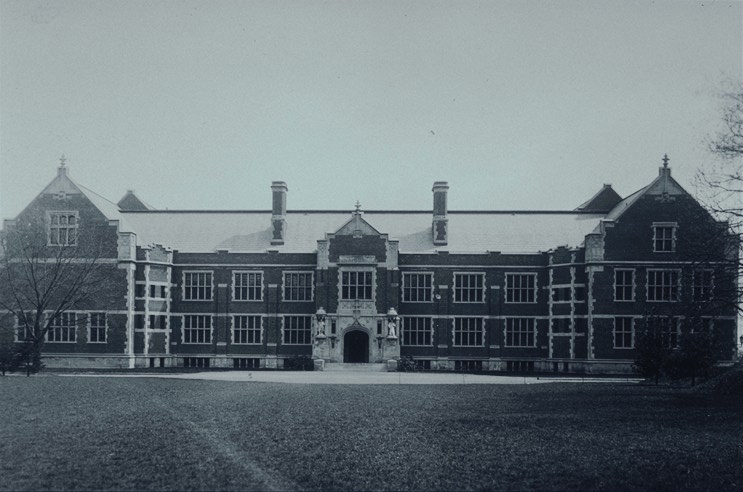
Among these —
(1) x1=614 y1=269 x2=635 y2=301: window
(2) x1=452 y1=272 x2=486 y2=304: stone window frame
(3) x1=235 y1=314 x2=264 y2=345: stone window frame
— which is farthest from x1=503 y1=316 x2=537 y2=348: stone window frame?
(3) x1=235 y1=314 x2=264 y2=345: stone window frame

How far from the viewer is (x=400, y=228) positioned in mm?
46656

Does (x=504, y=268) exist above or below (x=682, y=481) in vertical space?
above

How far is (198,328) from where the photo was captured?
140 ft

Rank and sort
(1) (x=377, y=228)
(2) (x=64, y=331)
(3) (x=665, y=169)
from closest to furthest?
(3) (x=665, y=169) → (2) (x=64, y=331) → (1) (x=377, y=228)

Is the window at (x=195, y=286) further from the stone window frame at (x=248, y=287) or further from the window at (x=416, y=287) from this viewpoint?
the window at (x=416, y=287)

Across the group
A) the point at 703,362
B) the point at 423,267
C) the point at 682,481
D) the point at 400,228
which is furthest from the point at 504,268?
the point at 682,481

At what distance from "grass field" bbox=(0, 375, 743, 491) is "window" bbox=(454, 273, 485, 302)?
20525mm

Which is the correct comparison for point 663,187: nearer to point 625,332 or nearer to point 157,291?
point 625,332

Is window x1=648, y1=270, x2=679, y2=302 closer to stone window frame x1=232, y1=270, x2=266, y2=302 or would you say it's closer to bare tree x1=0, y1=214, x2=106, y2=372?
stone window frame x1=232, y1=270, x2=266, y2=302

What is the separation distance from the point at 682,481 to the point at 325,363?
30.1 m

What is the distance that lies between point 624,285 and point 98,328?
2911cm

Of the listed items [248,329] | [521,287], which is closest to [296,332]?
[248,329]

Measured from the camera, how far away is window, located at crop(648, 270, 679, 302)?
38844 millimetres

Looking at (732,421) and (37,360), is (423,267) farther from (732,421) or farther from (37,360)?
(732,421)
